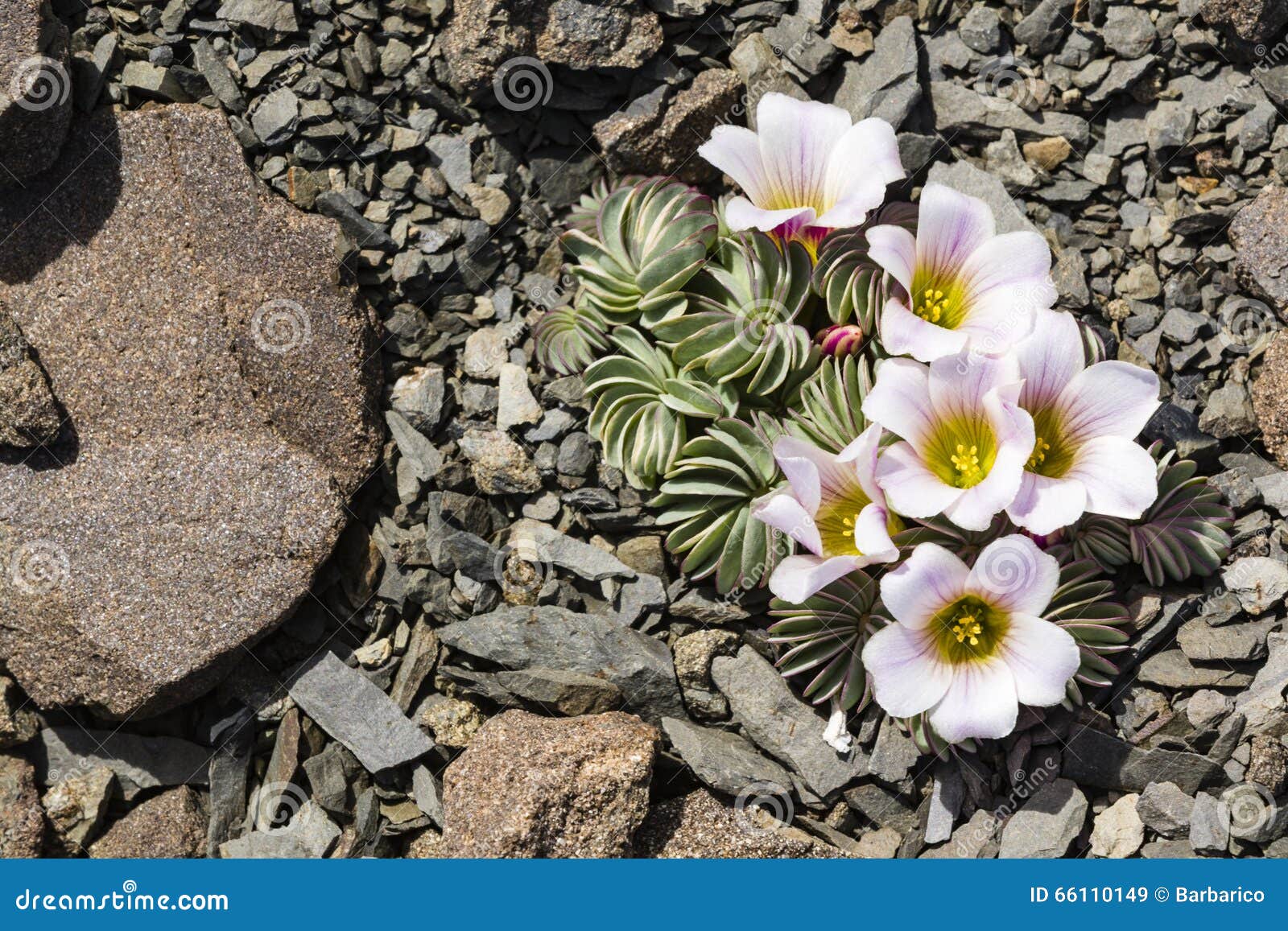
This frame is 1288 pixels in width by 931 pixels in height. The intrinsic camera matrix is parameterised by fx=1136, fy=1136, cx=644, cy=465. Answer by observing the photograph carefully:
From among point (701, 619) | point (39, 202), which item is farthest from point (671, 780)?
point (39, 202)

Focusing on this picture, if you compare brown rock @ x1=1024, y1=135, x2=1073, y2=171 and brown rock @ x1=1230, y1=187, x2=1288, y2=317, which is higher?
brown rock @ x1=1024, y1=135, x2=1073, y2=171

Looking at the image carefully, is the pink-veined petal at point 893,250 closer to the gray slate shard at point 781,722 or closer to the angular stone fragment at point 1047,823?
the gray slate shard at point 781,722

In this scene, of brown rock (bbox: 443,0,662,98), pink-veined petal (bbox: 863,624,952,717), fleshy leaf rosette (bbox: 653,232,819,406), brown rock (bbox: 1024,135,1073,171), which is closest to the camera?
pink-veined petal (bbox: 863,624,952,717)

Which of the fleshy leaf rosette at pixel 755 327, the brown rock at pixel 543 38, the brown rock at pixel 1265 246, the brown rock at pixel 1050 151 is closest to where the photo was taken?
the fleshy leaf rosette at pixel 755 327

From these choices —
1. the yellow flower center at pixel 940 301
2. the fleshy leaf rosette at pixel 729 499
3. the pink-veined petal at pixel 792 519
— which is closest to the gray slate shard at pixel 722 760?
the fleshy leaf rosette at pixel 729 499

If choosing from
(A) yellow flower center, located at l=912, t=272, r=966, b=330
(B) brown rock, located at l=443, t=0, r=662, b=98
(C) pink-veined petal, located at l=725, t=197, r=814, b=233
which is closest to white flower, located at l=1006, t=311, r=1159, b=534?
(A) yellow flower center, located at l=912, t=272, r=966, b=330

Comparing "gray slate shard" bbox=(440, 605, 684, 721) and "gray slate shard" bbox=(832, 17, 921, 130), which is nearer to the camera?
"gray slate shard" bbox=(440, 605, 684, 721)

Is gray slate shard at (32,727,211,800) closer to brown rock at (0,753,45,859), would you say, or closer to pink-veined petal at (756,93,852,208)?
brown rock at (0,753,45,859)
